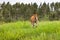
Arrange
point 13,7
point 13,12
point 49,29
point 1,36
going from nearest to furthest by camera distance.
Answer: point 1,36, point 49,29, point 13,12, point 13,7

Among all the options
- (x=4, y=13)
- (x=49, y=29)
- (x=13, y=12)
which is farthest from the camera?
(x=13, y=12)

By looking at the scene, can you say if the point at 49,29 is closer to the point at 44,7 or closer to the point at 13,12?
the point at 13,12

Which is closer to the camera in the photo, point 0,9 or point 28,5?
point 0,9

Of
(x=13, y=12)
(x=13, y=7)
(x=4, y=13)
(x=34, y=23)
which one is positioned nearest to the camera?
(x=34, y=23)

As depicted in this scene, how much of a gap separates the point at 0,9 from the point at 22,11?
5982 mm

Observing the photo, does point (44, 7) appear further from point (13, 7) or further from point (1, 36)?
point (1, 36)

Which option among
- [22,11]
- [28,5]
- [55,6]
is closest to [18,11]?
[22,11]

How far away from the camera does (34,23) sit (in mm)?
12484

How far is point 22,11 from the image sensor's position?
46.0m

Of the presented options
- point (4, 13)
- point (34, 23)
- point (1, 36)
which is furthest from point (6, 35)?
point (4, 13)

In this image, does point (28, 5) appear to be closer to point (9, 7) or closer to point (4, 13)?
point (9, 7)

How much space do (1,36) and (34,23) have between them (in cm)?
518

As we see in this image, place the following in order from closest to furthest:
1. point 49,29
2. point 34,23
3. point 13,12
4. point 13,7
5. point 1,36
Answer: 1. point 1,36
2. point 49,29
3. point 34,23
4. point 13,12
5. point 13,7

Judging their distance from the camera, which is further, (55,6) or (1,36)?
(55,6)
